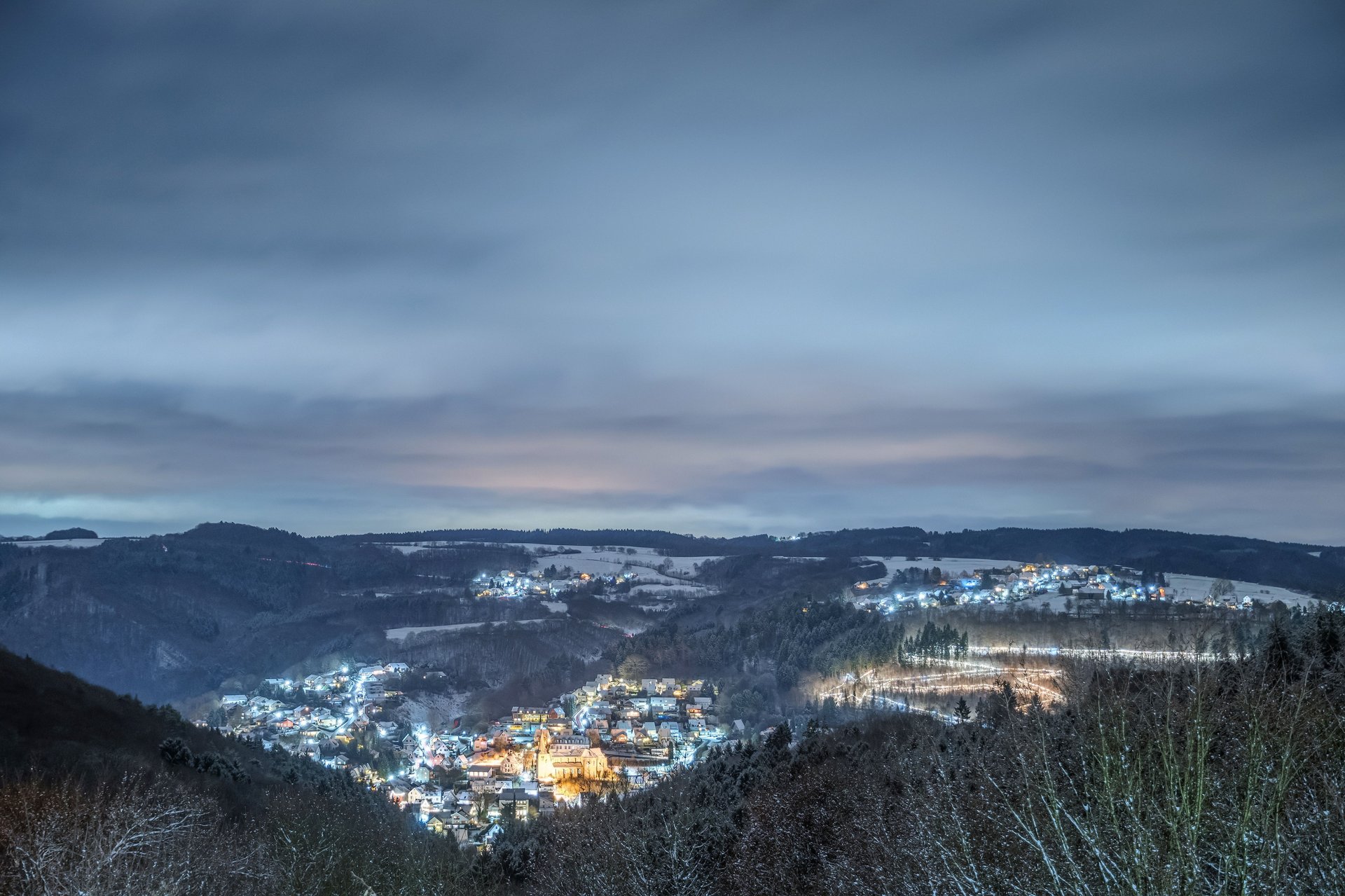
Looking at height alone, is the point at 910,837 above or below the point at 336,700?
above

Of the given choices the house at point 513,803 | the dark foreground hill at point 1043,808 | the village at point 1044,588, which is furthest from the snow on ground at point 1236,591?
the house at point 513,803

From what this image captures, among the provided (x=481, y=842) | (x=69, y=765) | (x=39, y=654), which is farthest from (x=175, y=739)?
(x=39, y=654)

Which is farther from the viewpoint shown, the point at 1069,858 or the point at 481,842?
the point at 481,842

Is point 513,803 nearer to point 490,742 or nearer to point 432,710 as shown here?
point 490,742

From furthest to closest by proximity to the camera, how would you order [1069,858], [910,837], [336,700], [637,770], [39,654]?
[39,654] → [336,700] → [637,770] → [910,837] → [1069,858]

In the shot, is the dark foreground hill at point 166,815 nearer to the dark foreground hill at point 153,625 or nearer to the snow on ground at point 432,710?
the snow on ground at point 432,710

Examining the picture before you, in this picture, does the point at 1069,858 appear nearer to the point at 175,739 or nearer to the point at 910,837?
the point at 910,837
